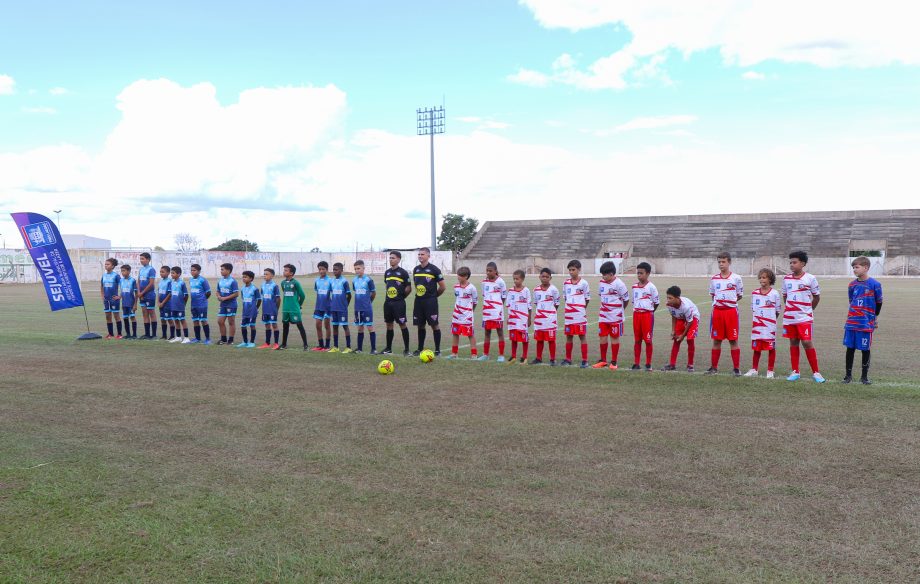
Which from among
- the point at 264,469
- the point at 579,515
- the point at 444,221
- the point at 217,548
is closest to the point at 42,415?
the point at 264,469

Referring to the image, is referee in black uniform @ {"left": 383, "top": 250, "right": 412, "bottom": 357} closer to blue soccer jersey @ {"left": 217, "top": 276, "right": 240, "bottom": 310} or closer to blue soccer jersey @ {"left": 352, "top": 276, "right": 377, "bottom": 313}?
blue soccer jersey @ {"left": 352, "top": 276, "right": 377, "bottom": 313}

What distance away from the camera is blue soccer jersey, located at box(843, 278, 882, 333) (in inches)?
385

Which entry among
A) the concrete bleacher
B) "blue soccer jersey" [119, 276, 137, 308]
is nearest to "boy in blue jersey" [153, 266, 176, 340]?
"blue soccer jersey" [119, 276, 137, 308]

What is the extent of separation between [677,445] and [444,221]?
74.1 meters

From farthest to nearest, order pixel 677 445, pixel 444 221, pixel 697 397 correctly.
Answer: pixel 444 221
pixel 697 397
pixel 677 445

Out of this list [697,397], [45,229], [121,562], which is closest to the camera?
[121,562]

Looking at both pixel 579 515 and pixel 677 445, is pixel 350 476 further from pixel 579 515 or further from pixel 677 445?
pixel 677 445

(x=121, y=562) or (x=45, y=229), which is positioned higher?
(x=45, y=229)

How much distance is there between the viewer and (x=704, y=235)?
69.1m

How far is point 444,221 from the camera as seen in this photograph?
80.2m

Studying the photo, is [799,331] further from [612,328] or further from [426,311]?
[426,311]

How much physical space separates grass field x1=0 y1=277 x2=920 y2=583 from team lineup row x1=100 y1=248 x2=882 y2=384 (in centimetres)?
87

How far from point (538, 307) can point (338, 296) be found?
4.13 m

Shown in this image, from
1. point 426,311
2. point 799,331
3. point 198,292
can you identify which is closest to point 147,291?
point 198,292
